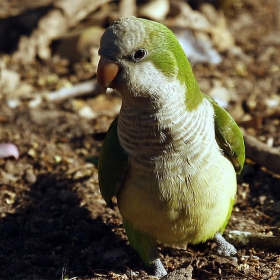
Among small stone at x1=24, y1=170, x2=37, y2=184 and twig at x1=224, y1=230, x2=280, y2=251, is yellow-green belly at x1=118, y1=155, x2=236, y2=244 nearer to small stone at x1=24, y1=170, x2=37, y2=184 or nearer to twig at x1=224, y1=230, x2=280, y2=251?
twig at x1=224, y1=230, x2=280, y2=251

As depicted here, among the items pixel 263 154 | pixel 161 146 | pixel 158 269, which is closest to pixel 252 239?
pixel 158 269

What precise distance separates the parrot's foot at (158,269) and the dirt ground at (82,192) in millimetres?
68

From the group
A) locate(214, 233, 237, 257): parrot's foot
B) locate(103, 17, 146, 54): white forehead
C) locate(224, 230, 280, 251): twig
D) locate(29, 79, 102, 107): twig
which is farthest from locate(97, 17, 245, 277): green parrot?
locate(29, 79, 102, 107): twig

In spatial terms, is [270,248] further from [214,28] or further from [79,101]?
[214,28]

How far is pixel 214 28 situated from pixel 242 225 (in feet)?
12.4

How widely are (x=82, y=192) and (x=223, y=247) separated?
1332mm

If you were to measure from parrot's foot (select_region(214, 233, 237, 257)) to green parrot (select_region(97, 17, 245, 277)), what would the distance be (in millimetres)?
181

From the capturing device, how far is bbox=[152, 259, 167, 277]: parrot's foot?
3977mm

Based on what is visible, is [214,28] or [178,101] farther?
[214,28]

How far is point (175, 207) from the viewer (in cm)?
367

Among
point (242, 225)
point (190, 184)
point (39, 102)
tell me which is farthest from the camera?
point (39, 102)

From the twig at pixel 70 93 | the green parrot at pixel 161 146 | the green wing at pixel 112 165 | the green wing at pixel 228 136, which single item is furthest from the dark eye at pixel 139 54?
the twig at pixel 70 93

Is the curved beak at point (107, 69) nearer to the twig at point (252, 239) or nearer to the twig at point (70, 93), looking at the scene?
the twig at point (252, 239)

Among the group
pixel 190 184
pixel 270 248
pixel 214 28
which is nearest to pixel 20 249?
pixel 190 184
